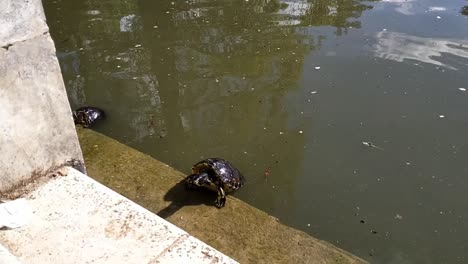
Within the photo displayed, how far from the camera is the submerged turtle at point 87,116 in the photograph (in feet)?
16.9

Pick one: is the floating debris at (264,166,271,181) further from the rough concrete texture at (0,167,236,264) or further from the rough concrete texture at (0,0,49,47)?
the rough concrete texture at (0,0,49,47)

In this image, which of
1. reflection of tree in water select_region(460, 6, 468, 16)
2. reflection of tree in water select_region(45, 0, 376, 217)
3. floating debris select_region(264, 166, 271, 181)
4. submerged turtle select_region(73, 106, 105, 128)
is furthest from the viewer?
reflection of tree in water select_region(460, 6, 468, 16)

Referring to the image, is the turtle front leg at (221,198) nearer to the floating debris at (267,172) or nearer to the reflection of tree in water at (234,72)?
the reflection of tree in water at (234,72)

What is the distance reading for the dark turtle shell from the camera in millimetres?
4012

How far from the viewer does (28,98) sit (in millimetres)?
2816

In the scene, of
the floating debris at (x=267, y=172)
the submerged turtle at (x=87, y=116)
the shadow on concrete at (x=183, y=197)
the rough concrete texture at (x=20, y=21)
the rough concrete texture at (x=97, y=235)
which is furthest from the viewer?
the submerged turtle at (x=87, y=116)

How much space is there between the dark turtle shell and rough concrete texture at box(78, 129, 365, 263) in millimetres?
139

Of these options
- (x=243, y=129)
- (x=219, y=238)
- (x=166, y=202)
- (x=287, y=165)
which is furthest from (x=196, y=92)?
(x=219, y=238)

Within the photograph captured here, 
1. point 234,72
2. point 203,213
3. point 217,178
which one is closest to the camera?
point 203,213

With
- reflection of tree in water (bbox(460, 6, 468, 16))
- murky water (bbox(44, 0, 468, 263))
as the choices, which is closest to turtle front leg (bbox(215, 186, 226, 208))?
murky water (bbox(44, 0, 468, 263))

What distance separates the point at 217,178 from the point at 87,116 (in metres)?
2.05

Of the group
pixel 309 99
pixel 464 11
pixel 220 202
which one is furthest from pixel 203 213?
pixel 464 11

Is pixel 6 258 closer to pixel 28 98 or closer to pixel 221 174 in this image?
pixel 28 98

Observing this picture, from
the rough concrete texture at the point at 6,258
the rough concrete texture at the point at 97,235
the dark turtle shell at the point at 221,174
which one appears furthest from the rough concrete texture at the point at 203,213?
the rough concrete texture at the point at 6,258
